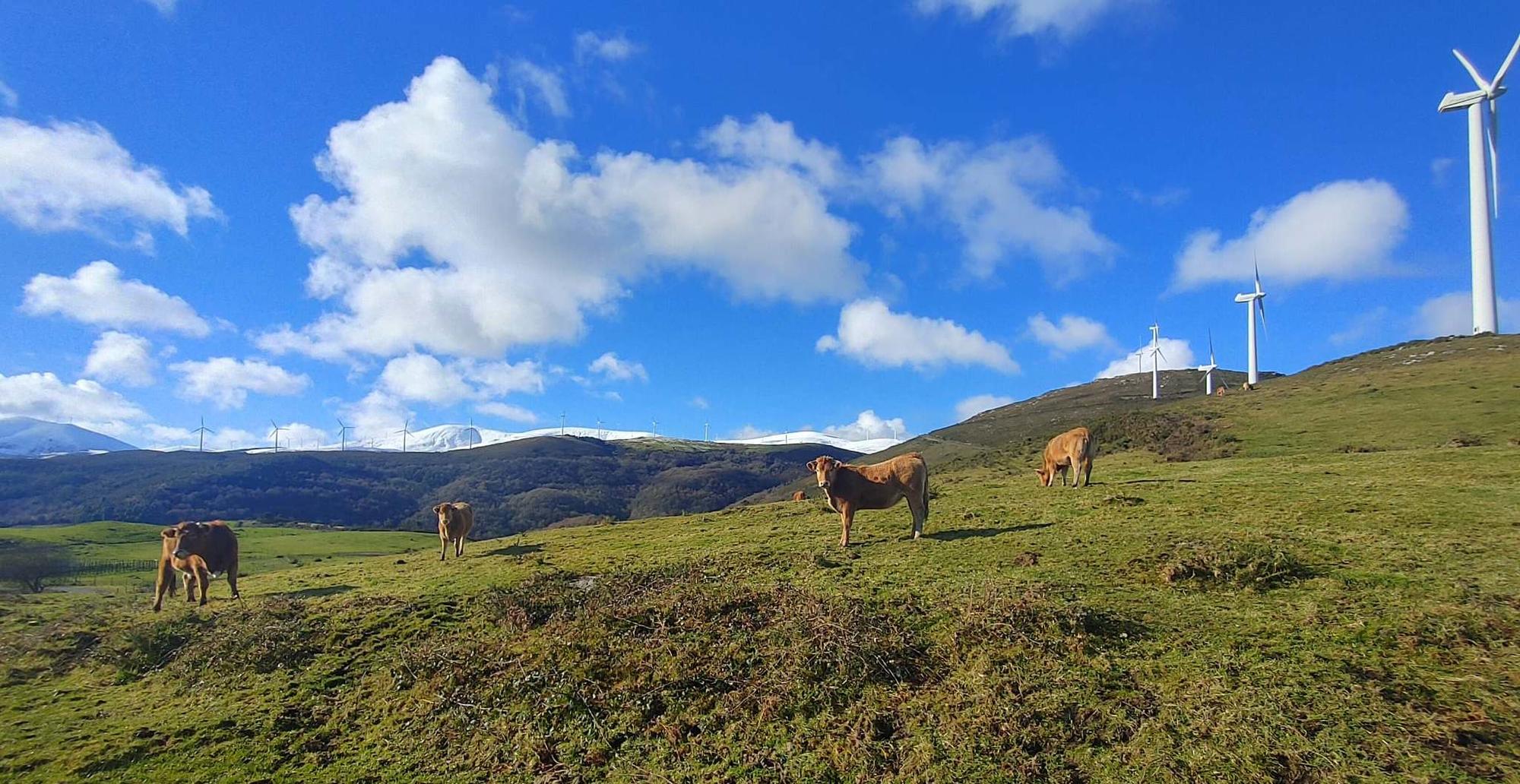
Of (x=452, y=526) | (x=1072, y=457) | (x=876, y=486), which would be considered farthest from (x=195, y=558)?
(x=1072, y=457)

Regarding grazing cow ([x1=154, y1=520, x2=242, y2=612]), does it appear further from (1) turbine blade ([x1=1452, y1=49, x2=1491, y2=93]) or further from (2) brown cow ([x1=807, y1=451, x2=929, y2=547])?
(1) turbine blade ([x1=1452, y1=49, x2=1491, y2=93])

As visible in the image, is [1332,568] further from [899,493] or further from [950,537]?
[899,493]

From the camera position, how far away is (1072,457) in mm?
21766

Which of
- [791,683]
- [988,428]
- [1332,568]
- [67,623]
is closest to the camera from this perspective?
[791,683]

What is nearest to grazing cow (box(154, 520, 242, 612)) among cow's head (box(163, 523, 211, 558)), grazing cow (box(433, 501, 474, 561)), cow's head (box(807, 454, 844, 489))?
cow's head (box(163, 523, 211, 558))

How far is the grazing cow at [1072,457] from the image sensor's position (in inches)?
845

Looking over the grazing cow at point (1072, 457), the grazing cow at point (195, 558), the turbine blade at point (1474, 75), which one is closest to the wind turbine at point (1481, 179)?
the turbine blade at point (1474, 75)

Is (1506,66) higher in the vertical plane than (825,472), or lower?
higher

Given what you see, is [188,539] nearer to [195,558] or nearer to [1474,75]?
[195,558]

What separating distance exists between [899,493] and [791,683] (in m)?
7.88

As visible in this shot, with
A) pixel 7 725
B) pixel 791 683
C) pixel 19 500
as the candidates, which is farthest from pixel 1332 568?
pixel 19 500

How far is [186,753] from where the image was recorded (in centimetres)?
821

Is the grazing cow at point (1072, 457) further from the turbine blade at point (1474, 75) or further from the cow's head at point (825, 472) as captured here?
the turbine blade at point (1474, 75)

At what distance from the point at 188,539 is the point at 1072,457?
23.6m
